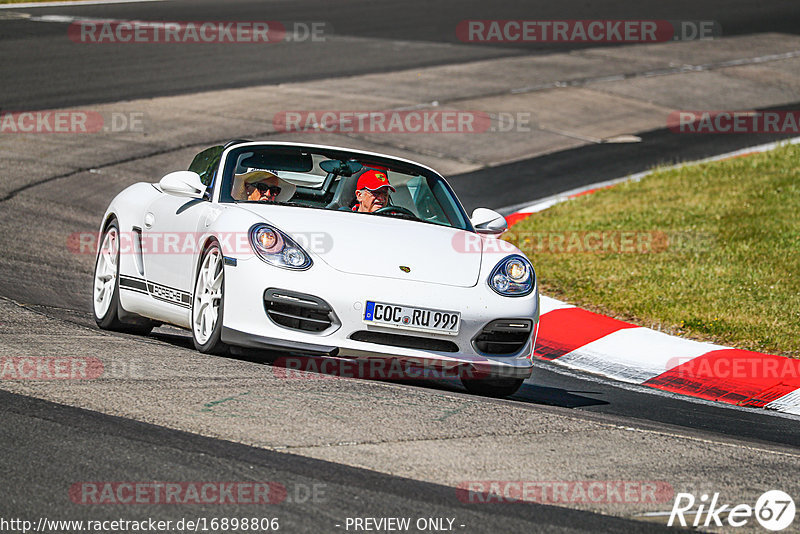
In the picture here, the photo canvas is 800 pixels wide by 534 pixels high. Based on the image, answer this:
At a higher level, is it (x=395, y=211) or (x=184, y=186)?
(x=184, y=186)

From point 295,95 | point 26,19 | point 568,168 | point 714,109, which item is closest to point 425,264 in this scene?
point 568,168

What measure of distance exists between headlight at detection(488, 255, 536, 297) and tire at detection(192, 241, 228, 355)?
5.00ft

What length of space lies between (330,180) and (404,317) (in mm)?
1798

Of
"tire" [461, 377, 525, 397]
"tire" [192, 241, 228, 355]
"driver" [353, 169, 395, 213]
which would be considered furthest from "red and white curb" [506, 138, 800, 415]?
"tire" [192, 241, 228, 355]

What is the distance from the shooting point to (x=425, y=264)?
6.87 meters

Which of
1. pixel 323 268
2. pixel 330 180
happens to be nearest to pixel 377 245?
pixel 323 268

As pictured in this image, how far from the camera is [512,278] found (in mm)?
7117

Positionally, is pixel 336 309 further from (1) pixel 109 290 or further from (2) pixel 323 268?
(1) pixel 109 290

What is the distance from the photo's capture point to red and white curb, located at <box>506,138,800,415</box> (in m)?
7.86

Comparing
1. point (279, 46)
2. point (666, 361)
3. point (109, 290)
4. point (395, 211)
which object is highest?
point (279, 46)

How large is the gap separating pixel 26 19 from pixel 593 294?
61.7ft

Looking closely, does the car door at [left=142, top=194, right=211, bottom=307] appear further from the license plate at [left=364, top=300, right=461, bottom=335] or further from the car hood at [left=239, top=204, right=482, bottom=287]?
the license plate at [left=364, top=300, right=461, bottom=335]

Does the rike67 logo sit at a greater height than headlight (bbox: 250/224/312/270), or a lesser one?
lesser

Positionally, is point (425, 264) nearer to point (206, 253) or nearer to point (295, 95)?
point (206, 253)
